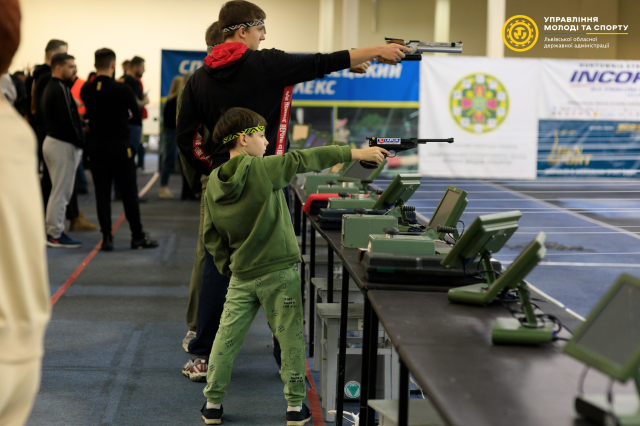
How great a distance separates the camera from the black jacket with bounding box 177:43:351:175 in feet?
9.19

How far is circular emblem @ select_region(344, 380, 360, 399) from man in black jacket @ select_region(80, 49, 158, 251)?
3.65 metres

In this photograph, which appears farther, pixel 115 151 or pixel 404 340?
pixel 115 151

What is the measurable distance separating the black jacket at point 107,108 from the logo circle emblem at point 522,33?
321 cm

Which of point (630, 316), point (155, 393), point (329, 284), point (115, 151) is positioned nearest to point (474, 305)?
point (630, 316)

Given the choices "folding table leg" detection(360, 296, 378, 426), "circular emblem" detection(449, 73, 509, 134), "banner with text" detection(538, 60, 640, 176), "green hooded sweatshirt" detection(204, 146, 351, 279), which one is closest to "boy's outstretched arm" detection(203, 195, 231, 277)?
"green hooded sweatshirt" detection(204, 146, 351, 279)

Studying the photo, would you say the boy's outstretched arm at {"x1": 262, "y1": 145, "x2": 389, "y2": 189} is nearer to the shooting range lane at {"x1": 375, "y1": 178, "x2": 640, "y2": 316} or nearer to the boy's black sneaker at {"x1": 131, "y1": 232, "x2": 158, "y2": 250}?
the shooting range lane at {"x1": 375, "y1": 178, "x2": 640, "y2": 316}

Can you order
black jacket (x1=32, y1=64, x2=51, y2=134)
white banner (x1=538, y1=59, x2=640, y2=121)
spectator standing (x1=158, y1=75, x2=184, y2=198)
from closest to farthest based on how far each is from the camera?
1. white banner (x1=538, y1=59, x2=640, y2=121)
2. black jacket (x1=32, y1=64, x2=51, y2=134)
3. spectator standing (x1=158, y1=75, x2=184, y2=198)

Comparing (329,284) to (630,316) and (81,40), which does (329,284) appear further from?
(81,40)

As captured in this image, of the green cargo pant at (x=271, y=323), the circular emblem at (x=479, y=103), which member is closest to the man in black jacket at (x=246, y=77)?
the green cargo pant at (x=271, y=323)

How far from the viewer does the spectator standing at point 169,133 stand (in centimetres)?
854

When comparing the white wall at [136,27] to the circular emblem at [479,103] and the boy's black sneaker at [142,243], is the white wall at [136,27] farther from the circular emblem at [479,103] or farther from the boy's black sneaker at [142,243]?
the boy's black sneaker at [142,243]

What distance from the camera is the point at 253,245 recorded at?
2.56 metres

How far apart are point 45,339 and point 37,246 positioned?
9.57ft

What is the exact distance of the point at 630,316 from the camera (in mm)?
1216
